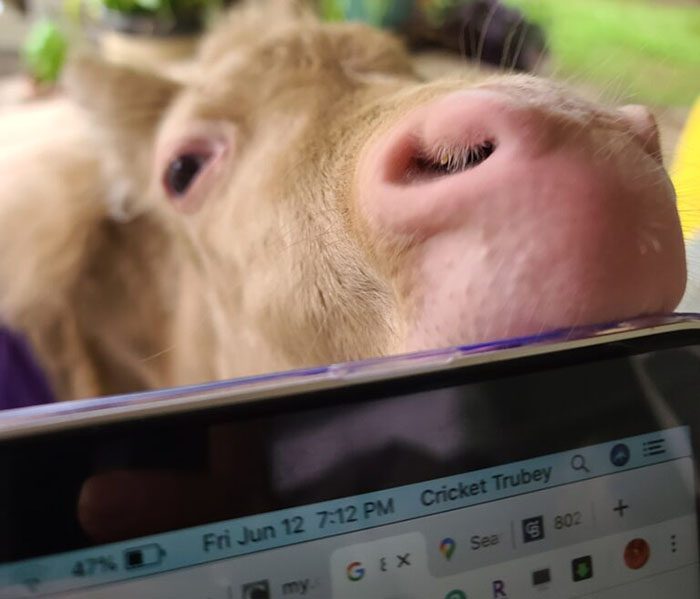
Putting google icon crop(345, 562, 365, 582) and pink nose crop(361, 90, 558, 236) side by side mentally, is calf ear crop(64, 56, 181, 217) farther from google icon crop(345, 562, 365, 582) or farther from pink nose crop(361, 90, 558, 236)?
google icon crop(345, 562, 365, 582)

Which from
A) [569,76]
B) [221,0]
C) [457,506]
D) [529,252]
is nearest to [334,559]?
[457,506]

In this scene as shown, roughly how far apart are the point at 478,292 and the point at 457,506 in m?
0.11

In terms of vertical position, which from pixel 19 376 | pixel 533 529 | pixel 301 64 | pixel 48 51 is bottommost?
pixel 19 376

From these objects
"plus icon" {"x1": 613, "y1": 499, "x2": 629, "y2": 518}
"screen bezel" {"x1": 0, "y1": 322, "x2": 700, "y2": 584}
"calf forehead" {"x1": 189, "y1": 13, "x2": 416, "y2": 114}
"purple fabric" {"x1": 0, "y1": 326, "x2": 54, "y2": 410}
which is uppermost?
"calf forehead" {"x1": 189, "y1": 13, "x2": 416, "y2": 114}

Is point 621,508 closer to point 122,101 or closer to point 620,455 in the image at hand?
point 620,455

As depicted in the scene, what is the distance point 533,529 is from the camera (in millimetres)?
393

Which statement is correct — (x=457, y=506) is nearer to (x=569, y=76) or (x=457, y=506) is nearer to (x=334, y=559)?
(x=334, y=559)

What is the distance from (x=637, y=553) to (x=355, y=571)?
17 cm

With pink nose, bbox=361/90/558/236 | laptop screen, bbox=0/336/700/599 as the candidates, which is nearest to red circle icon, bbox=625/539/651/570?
laptop screen, bbox=0/336/700/599

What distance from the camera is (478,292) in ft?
1.19

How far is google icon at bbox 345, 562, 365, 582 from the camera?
14.2 inches

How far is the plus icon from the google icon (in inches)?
5.9

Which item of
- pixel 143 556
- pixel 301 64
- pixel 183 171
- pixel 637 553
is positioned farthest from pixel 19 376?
pixel 637 553

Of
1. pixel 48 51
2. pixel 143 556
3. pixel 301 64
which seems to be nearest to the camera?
pixel 143 556
